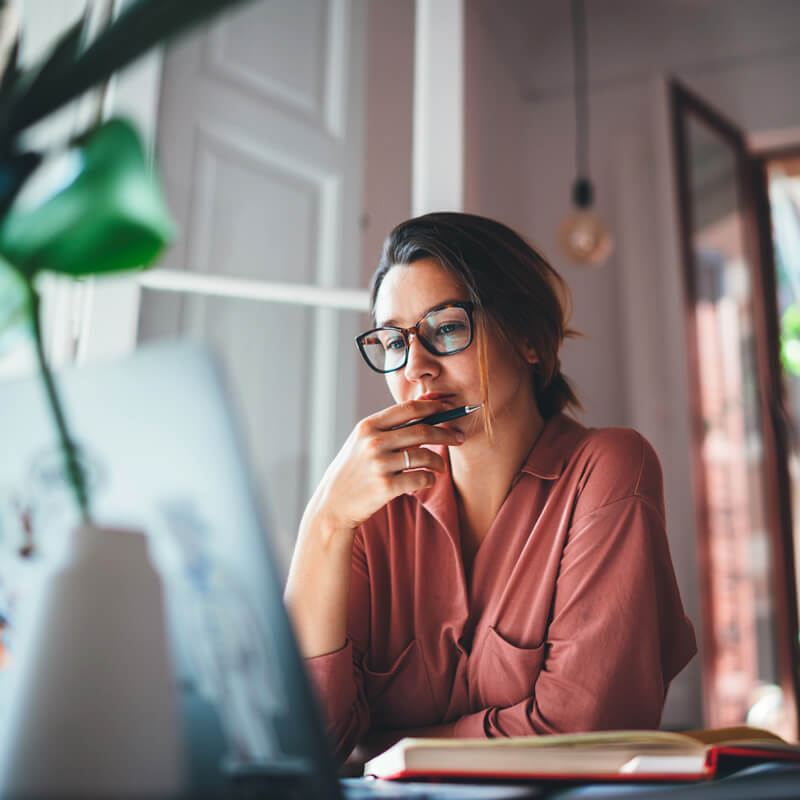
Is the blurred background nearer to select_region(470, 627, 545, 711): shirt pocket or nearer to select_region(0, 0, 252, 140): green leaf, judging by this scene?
select_region(470, 627, 545, 711): shirt pocket

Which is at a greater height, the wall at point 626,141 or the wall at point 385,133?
the wall at point 626,141

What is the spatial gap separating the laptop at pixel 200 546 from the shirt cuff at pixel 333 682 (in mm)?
573

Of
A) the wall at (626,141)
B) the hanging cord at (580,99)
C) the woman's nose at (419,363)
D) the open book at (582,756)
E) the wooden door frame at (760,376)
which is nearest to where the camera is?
the open book at (582,756)

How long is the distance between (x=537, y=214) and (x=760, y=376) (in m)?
1.31

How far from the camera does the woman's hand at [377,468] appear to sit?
36.2 inches

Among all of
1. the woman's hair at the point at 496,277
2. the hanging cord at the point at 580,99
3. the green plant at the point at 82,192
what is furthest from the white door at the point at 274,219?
the hanging cord at the point at 580,99

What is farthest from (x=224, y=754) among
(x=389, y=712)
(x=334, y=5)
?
(x=334, y=5)

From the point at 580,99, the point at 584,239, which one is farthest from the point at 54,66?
the point at 580,99

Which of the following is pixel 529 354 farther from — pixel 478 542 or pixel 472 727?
pixel 472 727

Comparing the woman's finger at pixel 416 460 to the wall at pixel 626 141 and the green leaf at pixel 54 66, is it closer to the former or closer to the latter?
the green leaf at pixel 54 66

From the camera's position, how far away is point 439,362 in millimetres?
1028

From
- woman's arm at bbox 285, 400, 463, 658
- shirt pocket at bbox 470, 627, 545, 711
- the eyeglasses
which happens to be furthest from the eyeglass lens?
shirt pocket at bbox 470, 627, 545, 711

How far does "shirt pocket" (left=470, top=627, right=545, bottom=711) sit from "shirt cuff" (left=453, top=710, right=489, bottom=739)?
4 centimetres

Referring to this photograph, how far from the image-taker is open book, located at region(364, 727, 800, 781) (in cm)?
49
